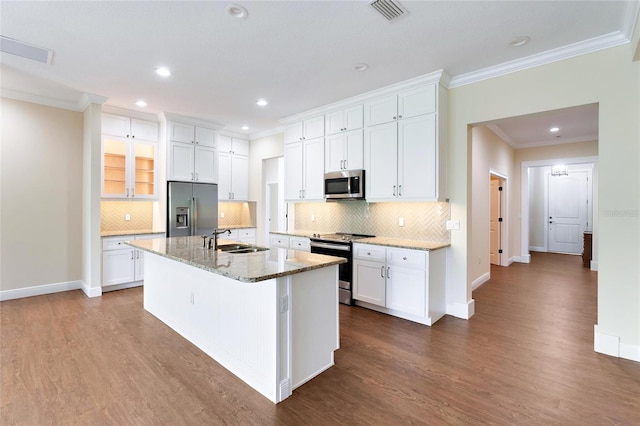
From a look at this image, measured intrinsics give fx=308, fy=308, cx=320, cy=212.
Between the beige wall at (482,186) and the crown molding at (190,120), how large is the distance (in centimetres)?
465

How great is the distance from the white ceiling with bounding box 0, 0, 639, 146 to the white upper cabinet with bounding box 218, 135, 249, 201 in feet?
7.66

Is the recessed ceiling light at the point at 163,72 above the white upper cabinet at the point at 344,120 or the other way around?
above

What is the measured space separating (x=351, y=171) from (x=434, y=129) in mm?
1274

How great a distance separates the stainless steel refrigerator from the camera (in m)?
5.43

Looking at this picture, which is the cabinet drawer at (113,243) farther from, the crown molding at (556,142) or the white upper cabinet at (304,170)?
the crown molding at (556,142)

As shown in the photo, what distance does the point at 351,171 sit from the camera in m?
4.49

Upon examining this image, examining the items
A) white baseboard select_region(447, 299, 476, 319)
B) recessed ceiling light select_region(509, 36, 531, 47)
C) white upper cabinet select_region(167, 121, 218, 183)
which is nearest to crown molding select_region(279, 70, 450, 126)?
recessed ceiling light select_region(509, 36, 531, 47)

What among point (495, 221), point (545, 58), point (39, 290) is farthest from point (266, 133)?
point (495, 221)

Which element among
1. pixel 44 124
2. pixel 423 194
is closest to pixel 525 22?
pixel 423 194

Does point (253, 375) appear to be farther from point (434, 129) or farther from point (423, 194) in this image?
point (434, 129)

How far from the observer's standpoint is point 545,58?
3.17 m

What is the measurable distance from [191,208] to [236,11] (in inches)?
154

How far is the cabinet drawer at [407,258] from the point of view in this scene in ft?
11.6

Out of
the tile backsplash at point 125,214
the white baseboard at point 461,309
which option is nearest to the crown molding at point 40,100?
the tile backsplash at point 125,214
